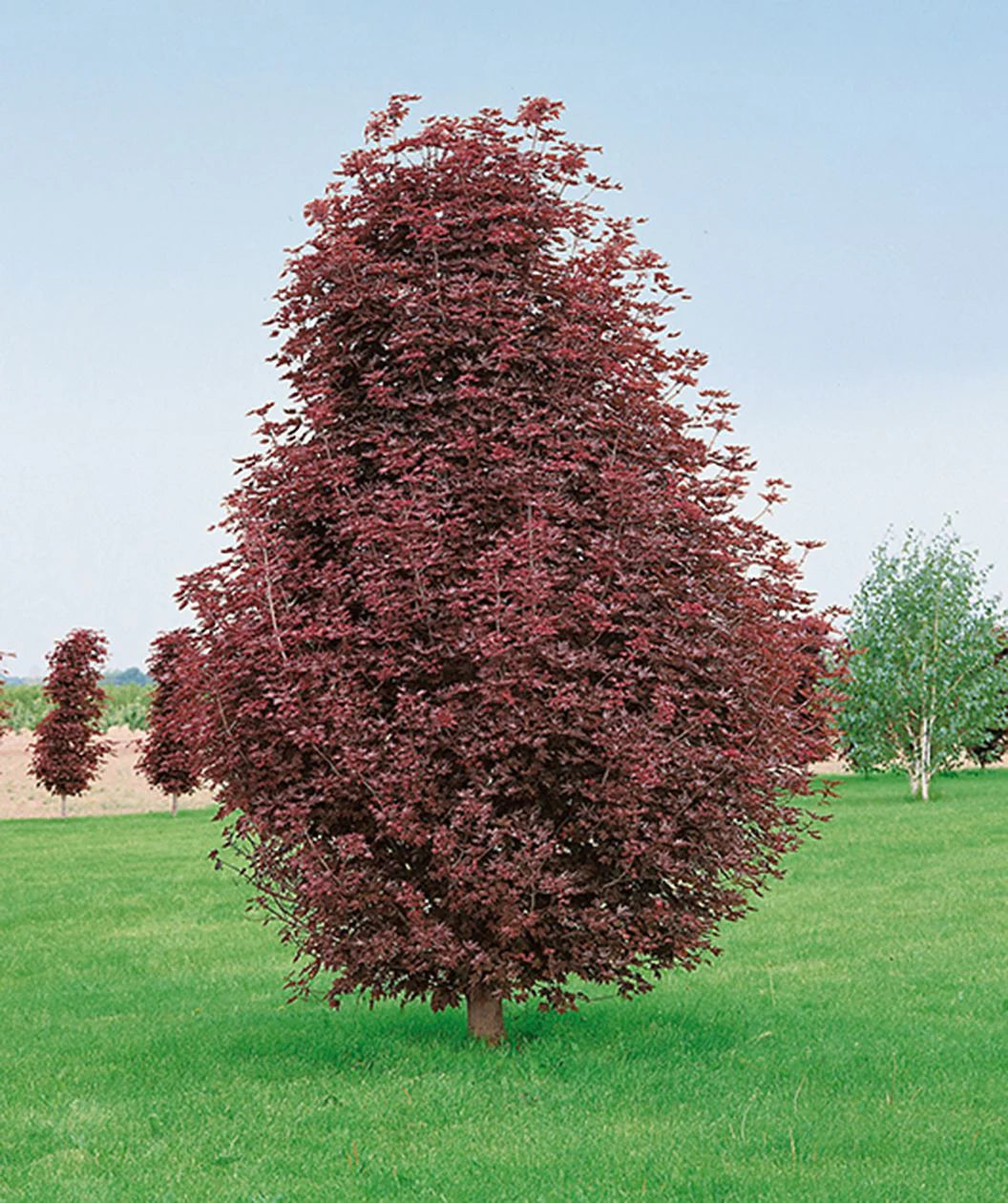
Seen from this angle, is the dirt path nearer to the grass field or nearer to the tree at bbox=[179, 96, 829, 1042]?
the grass field

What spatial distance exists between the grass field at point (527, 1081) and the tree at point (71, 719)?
22.7 m

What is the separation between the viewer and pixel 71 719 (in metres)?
Result: 39.0

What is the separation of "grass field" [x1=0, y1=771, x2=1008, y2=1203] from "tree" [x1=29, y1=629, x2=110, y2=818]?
22710 millimetres

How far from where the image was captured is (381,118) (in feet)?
32.9

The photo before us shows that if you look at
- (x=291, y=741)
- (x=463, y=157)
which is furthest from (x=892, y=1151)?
(x=463, y=157)

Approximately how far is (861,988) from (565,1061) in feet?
15.3

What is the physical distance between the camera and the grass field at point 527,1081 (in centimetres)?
710

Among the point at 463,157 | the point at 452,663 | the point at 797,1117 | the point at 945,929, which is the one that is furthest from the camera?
the point at 945,929

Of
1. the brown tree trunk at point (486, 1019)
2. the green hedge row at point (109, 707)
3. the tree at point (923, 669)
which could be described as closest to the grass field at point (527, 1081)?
the brown tree trunk at point (486, 1019)

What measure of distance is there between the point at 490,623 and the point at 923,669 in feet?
98.4

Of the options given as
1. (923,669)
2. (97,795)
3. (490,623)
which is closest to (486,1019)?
(490,623)

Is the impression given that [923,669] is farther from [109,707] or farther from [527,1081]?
[109,707]

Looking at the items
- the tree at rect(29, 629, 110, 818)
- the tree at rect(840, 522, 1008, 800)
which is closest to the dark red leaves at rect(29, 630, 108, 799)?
the tree at rect(29, 629, 110, 818)

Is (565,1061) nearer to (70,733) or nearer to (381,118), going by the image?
(381,118)
